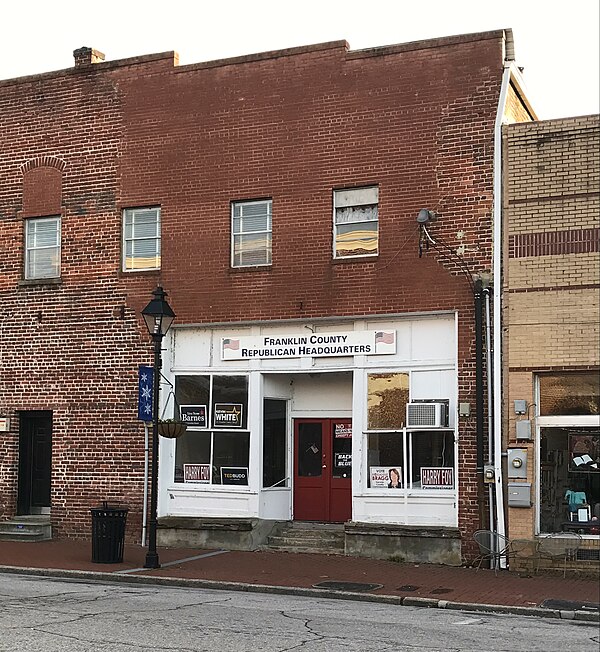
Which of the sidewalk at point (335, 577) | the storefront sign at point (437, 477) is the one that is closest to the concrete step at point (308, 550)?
the sidewalk at point (335, 577)

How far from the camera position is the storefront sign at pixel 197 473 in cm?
1988

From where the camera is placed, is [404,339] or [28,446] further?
[28,446]

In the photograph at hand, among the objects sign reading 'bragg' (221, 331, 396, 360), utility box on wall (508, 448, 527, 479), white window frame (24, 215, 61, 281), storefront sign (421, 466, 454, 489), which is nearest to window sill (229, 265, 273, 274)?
sign reading 'bragg' (221, 331, 396, 360)

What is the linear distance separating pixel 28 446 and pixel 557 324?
11.3 meters

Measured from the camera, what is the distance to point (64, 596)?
43.4ft

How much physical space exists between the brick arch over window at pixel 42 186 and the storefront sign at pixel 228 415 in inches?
214

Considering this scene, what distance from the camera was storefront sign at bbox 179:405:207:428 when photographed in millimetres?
19953

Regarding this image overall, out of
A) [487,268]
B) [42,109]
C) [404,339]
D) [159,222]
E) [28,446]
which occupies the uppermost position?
[42,109]

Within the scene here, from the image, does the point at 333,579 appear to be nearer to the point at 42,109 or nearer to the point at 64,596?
the point at 64,596

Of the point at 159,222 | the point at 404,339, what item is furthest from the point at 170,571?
the point at 159,222

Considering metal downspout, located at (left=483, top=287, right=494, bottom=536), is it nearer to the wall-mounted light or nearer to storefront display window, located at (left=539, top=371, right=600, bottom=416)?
storefront display window, located at (left=539, top=371, right=600, bottom=416)

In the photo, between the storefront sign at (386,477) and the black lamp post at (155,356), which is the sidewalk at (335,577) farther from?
the storefront sign at (386,477)

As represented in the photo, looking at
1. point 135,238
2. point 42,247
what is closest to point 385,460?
point 135,238

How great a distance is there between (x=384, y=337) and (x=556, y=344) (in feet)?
10.4
